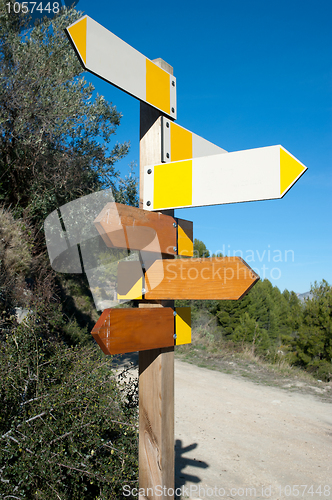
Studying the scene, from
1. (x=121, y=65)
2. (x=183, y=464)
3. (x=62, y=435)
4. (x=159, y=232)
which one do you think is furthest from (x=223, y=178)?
(x=183, y=464)

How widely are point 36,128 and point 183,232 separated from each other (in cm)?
725

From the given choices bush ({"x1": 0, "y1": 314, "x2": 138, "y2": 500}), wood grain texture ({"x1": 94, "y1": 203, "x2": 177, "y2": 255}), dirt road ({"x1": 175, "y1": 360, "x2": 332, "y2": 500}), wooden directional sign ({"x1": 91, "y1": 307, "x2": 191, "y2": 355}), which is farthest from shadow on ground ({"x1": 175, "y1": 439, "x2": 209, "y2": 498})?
wood grain texture ({"x1": 94, "y1": 203, "x2": 177, "y2": 255})

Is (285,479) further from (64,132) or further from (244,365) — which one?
(64,132)

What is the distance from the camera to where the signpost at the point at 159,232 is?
1.39 metres

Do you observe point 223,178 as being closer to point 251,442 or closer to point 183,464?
point 183,464

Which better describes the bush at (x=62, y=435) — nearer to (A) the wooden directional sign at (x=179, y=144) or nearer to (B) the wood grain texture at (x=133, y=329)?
(B) the wood grain texture at (x=133, y=329)

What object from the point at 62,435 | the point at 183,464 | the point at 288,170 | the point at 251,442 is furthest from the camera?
the point at 251,442

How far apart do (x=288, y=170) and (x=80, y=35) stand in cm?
106

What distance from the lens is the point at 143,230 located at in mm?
1554

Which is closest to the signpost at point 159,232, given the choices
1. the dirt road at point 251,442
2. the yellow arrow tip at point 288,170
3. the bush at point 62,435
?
the yellow arrow tip at point 288,170

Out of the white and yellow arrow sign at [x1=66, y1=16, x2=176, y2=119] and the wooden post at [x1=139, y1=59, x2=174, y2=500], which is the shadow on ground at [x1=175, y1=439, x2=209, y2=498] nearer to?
the wooden post at [x1=139, y1=59, x2=174, y2=500]

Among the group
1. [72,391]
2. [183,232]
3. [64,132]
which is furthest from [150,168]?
[64,132]

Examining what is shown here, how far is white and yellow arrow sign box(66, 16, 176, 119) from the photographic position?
1468mm

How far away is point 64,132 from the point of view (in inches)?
312
